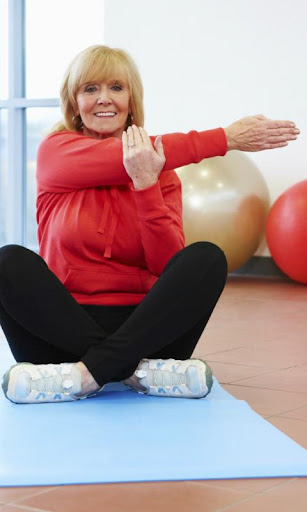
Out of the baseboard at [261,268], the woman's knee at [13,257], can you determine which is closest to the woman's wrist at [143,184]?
the woman's knee at [13,257]

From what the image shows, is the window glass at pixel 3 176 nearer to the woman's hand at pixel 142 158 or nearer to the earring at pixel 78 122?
the earring at pixel 78 122

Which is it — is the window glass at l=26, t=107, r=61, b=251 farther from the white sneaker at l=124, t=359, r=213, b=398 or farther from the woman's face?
the white sneaker at l=124, t=359, r=213, b=398

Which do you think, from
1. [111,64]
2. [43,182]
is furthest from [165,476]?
[111,64]

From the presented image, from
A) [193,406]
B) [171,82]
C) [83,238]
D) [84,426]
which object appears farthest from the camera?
[171,82]

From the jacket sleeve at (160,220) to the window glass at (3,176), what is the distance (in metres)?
4.86

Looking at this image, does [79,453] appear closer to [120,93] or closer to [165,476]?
[165,476]

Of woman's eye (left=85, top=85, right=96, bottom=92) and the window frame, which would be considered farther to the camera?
the window frame

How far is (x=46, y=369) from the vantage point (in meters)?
1.92

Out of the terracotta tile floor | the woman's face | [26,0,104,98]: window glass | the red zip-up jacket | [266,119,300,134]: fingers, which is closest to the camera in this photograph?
the terracotta tile floor

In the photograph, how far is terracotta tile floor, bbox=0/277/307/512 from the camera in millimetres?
1308

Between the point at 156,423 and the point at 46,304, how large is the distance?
368 mm

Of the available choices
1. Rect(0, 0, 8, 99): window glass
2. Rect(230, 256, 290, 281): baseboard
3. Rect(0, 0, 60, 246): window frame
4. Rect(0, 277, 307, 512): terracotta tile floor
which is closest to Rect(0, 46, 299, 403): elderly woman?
Rect(0, 277, 307, 512): terracotta tile floor

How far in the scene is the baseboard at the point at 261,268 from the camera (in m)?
5.33

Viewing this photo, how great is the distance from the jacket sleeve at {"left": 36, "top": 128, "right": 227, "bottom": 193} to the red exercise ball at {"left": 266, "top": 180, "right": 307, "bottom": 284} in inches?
101
